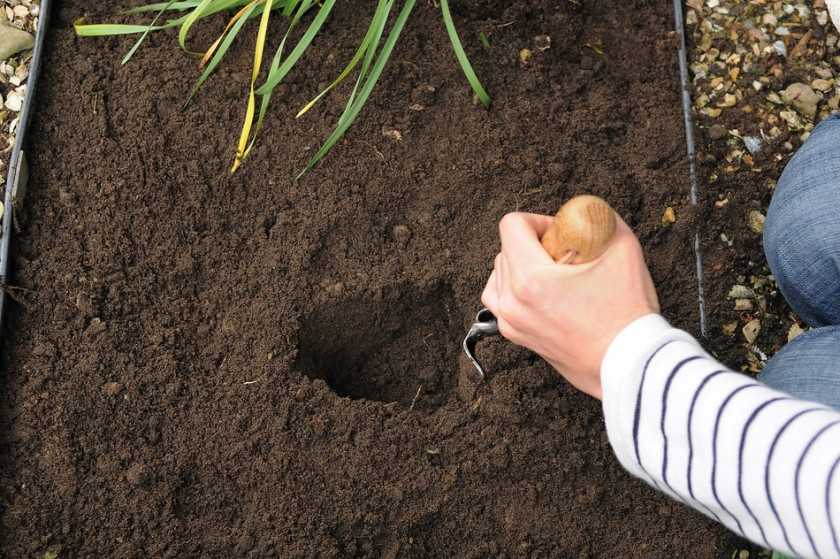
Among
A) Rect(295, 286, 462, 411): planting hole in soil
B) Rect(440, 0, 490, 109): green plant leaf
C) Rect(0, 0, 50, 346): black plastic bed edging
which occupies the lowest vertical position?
Rect(295, 286, 462, 411): planting hole in soil

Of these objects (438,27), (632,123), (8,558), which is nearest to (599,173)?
(632,123)

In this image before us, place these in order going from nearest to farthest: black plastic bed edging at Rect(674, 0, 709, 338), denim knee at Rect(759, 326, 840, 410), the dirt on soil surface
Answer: denim knee at Rect(759, 326, 840, 410)
the dirt on soil surface
black plastic bed edging at Rect(674, 0, 709, 338)

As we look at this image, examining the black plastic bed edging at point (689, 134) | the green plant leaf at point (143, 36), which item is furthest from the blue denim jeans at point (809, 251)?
the green plant leaf at point (143, 36)

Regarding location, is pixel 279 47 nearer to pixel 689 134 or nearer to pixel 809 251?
pixel 689 134

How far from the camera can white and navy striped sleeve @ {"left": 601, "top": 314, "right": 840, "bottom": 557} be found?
831mm

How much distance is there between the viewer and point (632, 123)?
173 centimetres

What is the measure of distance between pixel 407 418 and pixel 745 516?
70 centimetres

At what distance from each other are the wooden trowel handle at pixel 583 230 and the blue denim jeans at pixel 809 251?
20.5 inches

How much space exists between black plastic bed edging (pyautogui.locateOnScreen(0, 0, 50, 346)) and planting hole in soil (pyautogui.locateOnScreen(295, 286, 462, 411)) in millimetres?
621

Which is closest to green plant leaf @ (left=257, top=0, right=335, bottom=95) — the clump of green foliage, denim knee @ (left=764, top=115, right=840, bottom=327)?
the clump of green foliage

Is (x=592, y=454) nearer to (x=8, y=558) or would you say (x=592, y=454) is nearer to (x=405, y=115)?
(x=405, y=115)

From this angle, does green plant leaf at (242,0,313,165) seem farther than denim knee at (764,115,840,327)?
Yes

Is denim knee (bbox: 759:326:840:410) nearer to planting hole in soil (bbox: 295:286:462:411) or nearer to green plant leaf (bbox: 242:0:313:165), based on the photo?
planting hole in soil (bbox: 295:286:462:411)

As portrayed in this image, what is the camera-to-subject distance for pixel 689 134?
172 centimetres
